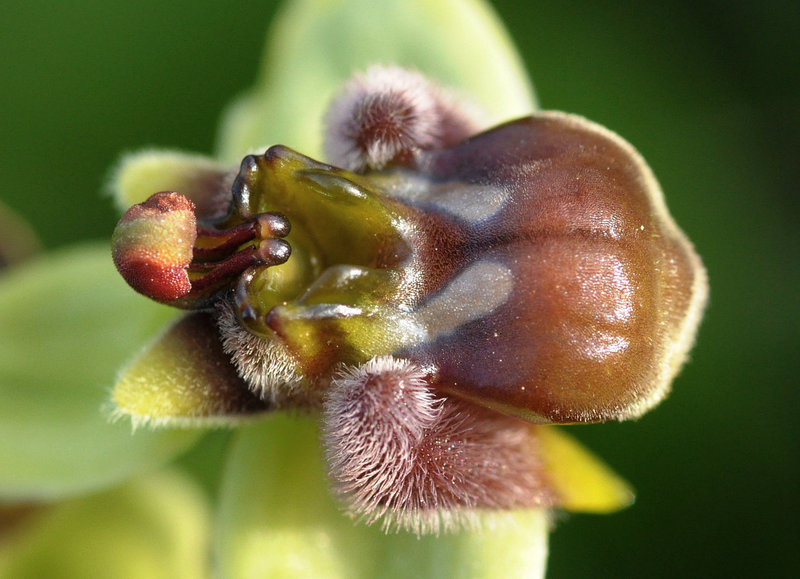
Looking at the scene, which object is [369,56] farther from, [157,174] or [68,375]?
[68,375]

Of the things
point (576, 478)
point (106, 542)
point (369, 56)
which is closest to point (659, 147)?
point (369, 56)

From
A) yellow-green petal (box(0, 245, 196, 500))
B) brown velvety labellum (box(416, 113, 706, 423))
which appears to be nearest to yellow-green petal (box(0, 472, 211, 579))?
yellow-green petal (box(0, 245, 196, 500))

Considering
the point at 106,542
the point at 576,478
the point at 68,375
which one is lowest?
the point at 106,542

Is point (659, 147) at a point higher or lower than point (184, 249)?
lower

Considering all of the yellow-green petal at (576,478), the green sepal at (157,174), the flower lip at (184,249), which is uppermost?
the flower lip at (184,249)

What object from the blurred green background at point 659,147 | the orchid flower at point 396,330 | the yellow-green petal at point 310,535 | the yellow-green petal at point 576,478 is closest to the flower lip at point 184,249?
the orchid flower at point 396,330

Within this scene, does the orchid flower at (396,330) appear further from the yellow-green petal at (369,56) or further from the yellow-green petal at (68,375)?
the yellow-green petal at (369,56)

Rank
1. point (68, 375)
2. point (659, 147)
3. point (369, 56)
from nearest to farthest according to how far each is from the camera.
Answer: point (68, 375)
point (369, 56)
point (659, 147)
